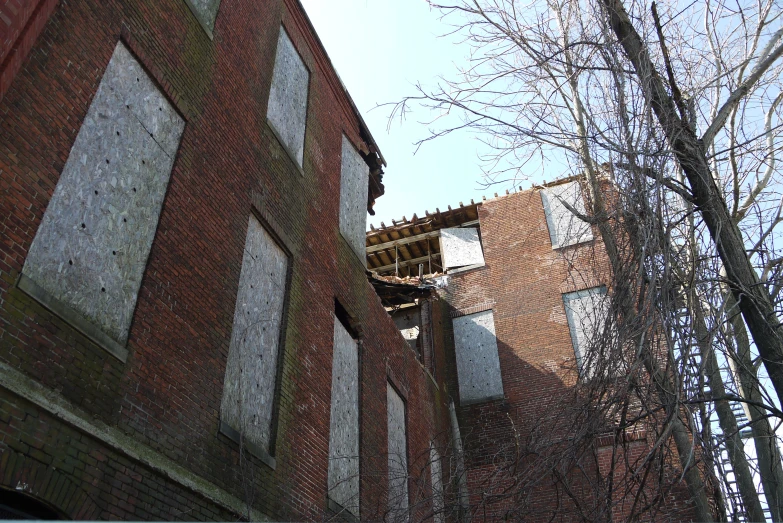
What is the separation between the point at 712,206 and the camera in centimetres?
487

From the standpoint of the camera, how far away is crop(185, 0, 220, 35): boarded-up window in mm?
8413

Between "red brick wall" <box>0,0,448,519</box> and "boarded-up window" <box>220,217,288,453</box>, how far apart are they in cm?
24

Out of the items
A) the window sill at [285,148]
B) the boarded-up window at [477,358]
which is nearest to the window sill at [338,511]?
the window sill at [285,148]

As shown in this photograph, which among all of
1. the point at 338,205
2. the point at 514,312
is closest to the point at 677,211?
the point at 338,205

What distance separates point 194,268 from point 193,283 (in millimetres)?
186

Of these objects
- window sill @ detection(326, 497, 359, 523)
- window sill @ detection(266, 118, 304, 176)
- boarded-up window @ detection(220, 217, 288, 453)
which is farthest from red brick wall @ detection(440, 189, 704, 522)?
boarded-up window @ detection(220, 217, 288, 453)

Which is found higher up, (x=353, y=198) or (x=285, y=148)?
(x=353, y=198)

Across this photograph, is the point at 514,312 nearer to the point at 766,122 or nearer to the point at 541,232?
the point at 541,232

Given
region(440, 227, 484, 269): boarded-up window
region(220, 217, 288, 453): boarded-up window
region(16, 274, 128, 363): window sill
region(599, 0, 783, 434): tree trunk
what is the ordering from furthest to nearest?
region(440, 227, 484, 269): boarded-up window, region(220, 217, 288, 453): boarded-up window, region(16, 274, 128, 363): window sill, region(599, 0, 783, 434): tree trunk

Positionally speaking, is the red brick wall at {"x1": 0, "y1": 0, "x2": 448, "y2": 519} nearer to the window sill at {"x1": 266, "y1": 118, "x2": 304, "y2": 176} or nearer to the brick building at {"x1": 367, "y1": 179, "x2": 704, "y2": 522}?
the window sill at {"x1": 266, "y1": 118, "x2": 304, "y2": 176}

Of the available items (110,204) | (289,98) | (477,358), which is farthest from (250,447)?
(477,358)

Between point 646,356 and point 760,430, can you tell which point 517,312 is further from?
point 646,356

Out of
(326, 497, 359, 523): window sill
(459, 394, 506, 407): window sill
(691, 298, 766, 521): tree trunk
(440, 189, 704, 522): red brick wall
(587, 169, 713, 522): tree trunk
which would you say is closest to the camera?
(587, 169, 713, 522): tree trunk

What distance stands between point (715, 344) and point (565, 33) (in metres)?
2.88
